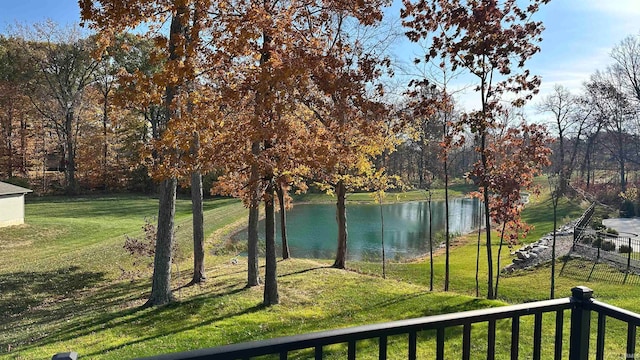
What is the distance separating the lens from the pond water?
18094mm

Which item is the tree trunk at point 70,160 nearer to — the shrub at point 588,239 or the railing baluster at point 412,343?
the shrub at point 588,239

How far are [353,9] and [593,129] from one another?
111 ft

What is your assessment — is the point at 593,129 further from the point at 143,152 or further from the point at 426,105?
the point at 143,152

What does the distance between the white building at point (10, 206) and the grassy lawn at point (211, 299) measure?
741 mm

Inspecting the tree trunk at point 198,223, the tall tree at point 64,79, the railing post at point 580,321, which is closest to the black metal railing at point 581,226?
the tree trunk at point 198,223

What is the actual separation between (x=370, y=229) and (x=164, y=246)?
1606cm

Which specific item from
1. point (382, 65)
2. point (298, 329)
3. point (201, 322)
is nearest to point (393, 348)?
point (298, 329)

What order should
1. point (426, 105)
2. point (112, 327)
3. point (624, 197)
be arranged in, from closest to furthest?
point (112, 327)
point (426, 105)
point (624, 197)

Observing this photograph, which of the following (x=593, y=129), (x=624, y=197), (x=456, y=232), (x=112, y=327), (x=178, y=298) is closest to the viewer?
(x=112, y=327)

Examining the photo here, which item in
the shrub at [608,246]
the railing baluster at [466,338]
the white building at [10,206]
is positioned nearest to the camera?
the railing baluster at [466,338]

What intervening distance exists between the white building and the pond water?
916 cm

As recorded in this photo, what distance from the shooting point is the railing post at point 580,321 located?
7.22ft

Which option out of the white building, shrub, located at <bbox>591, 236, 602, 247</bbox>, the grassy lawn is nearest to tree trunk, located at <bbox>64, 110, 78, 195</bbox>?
the white building

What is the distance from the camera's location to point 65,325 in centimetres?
699
